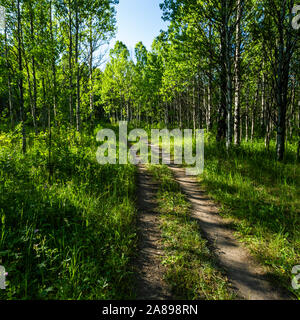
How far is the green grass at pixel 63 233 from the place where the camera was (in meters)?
2.27

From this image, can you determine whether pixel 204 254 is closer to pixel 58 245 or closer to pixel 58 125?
pixel 58 245

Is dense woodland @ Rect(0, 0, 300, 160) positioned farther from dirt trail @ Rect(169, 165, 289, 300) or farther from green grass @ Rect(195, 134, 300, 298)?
dirt trail @ Rect(169, 165, 289, 300)

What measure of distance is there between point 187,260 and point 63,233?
7.08 ft

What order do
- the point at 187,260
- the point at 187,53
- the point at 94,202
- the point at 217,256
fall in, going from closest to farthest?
the point at 187,260, the point at 217,256, the point at 94,202, the point at 187,53

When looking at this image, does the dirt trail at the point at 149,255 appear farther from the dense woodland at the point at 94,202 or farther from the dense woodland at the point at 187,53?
the dense woodland at the point at 187,53

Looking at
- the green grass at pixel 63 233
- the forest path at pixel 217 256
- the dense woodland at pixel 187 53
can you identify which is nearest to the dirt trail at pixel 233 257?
the forest path at pixel 217 256

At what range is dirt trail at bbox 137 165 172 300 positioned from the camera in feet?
8.00

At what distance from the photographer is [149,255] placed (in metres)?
3.12

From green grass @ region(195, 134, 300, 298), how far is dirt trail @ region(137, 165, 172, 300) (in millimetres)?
1701

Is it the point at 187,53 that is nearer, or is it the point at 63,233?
the point at 63,233

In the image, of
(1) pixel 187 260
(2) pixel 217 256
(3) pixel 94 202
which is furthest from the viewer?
(3) pixel 94 202

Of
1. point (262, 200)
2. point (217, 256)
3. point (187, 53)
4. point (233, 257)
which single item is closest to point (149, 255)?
point (217, 256)

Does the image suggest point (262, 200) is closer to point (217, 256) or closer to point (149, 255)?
point (217, 256)
